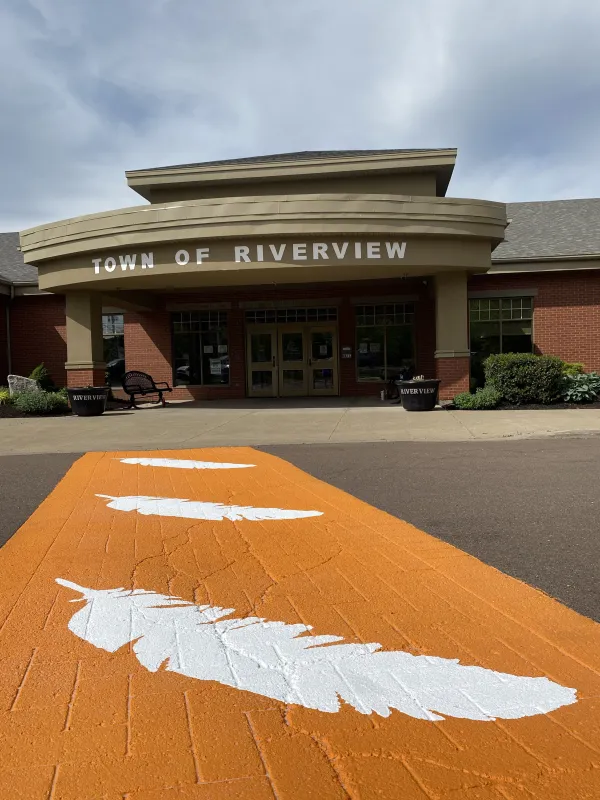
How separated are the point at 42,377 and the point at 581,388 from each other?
16.9 metres

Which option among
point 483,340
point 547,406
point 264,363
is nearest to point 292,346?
point 264,363

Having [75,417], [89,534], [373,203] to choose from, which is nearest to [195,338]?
[75,417]

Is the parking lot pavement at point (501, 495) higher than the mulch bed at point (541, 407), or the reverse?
the mulch bed at point (541, 407)

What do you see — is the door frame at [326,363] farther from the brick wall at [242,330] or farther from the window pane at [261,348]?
the window pane at [261,348]

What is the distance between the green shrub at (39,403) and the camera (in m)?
17.6

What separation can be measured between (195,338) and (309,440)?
12.2 m

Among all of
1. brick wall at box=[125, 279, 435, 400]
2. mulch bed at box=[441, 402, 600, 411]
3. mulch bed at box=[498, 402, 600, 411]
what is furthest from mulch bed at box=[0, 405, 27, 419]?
mulch bed at box=[498, 402, 600, 411]

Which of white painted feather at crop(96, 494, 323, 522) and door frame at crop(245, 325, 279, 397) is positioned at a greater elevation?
door frame at crop(245, 325, 279, 397)

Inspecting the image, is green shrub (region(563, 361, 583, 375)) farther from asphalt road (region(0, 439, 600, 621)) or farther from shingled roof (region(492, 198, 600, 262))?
asphalt road (region(0, 439, 600, 621))

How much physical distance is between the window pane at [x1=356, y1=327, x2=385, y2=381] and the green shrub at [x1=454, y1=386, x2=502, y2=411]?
5.64m

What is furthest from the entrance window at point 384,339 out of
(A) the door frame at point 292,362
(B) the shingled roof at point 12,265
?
(B) the shingled roof at point 12,265

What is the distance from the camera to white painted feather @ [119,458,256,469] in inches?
365

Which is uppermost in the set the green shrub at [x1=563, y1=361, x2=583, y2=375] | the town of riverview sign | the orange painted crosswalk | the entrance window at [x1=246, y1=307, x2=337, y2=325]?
the town of riverview sign

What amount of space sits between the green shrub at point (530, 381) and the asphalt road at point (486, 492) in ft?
19.8
